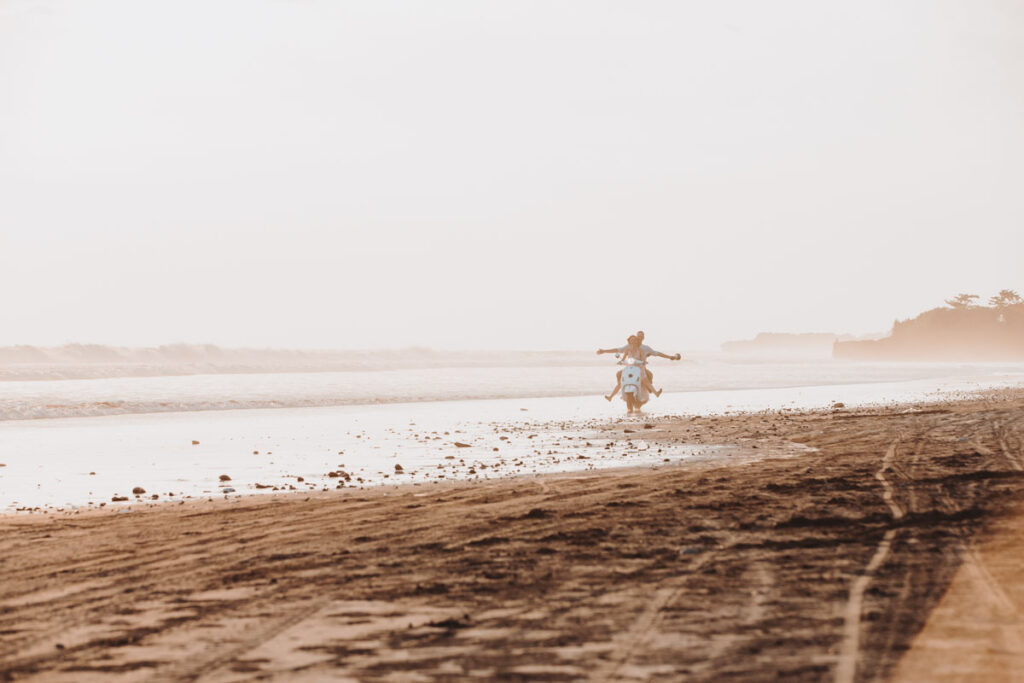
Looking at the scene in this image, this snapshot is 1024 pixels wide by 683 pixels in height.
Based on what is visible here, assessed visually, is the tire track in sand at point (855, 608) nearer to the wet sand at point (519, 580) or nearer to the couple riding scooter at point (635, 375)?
the wet sand at point (519, 580)

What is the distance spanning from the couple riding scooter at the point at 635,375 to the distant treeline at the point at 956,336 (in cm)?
8836

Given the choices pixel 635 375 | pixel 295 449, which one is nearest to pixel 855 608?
pixel 295 449

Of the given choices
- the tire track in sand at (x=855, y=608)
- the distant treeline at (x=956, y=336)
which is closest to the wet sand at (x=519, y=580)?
the tire track in sand at (x=855, y=608)

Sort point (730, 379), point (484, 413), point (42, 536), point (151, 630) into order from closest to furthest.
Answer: point (151, 630) < point (42, 536) < point (484, 413) < point (730, 379)

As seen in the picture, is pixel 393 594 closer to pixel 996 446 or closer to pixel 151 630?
pixel 151 630

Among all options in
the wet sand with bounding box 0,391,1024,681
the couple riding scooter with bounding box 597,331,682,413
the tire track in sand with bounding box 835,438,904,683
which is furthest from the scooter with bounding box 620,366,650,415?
the tire track in sand with bounding box 835,438,904,683

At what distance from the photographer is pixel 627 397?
2269 cm

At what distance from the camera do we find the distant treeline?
106 m

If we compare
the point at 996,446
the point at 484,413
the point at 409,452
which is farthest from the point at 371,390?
the point at 996,446

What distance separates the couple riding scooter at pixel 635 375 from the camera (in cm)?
2272

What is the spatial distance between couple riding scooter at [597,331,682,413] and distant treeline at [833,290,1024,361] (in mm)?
88360

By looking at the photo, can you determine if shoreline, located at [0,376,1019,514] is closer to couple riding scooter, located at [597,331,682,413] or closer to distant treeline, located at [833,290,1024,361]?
couple riding scooter, located at [597,331,682,413]

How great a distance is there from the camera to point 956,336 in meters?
111

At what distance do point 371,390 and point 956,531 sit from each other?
24.8m
